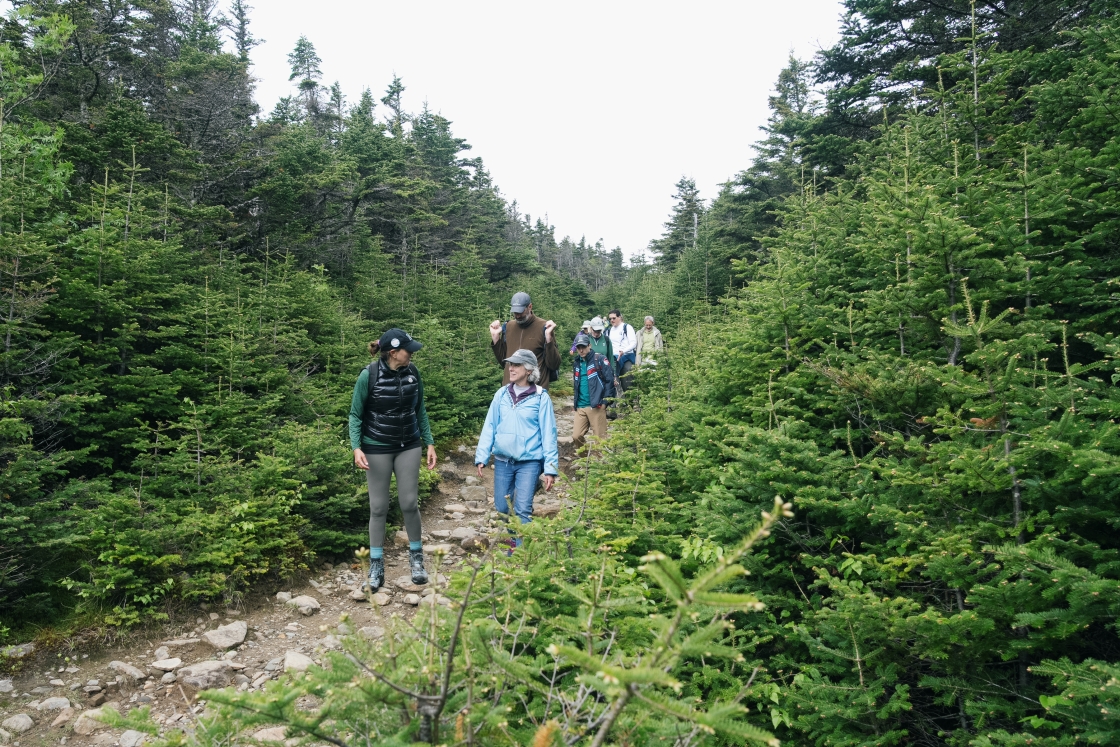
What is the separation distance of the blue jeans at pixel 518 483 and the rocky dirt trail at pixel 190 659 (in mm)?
694

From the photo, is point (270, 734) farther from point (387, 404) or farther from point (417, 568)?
point (387, 404)

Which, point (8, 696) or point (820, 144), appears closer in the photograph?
point (8, 696)

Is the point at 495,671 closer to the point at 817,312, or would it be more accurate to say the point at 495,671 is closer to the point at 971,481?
the point at 971,481

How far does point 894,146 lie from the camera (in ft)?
22.7

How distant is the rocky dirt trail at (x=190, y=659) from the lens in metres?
4.13

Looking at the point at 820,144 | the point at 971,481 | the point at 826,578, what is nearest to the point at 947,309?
the point at 971,481

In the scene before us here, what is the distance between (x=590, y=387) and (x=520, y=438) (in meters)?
4.37

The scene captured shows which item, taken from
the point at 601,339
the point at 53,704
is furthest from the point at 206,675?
the point at 601,339

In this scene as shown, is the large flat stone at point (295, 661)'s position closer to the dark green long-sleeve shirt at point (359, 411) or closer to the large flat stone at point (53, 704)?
the large flat stone at point (53, 704)

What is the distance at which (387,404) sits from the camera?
5820 millimetres

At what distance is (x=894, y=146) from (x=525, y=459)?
6.11m

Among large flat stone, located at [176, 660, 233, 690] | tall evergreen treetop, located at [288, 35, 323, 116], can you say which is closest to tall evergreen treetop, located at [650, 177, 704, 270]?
tall evergreen treetop, located at [288, 35, 323, 116]

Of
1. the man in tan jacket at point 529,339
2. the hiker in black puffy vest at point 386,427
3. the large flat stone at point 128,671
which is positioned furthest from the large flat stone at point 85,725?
the man in tan jacket at point 529,339

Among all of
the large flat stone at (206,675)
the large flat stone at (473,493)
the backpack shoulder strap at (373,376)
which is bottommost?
the large flat stone at (206,675)
